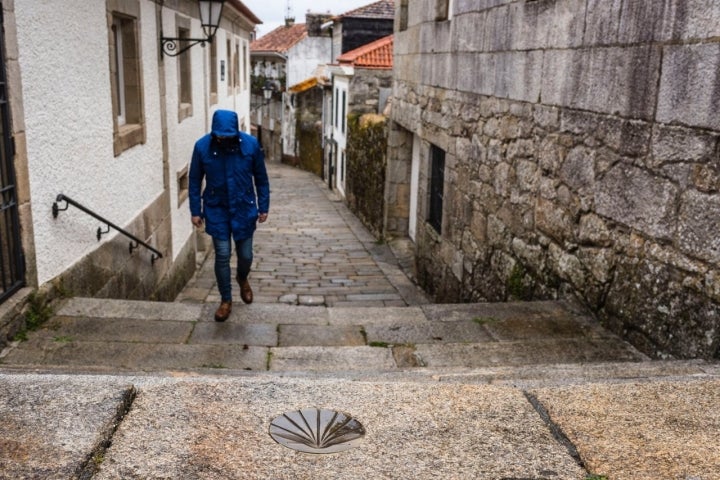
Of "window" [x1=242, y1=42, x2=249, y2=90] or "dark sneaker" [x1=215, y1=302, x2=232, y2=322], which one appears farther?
"window" [x1=242, y1=42, x2=249, y2=90]

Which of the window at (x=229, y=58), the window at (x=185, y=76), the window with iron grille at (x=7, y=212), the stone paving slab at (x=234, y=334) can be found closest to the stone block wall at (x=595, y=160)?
the stone paving slab at (x=234, y=334)

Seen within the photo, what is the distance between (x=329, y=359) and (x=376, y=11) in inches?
957

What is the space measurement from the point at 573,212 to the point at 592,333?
2.83 ft

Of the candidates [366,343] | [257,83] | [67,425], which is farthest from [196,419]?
[257,83]

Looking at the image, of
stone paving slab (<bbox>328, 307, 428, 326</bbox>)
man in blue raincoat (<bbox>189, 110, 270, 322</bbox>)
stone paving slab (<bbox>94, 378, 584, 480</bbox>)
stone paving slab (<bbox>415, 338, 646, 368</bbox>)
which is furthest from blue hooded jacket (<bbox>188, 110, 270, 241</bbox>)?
stone paving slab (<bbox>94, 378, 584, 480</bbox>)

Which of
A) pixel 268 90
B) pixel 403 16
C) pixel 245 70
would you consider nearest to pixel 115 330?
pixel 403 16

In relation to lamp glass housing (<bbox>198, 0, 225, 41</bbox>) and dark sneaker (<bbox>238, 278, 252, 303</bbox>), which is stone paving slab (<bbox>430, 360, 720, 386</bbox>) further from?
lamp glass housing (<bbox>198, 0, 225, 41</bbox>)

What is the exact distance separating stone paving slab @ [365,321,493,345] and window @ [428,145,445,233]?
12.5ft

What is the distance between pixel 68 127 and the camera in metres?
4.79

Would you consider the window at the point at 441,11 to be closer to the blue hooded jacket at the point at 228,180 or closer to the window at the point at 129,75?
the window at the point at 129,75

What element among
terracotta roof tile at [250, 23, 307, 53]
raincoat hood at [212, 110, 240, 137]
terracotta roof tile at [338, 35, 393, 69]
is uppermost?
terracotta roof tile at [250, 23, 307, 53]

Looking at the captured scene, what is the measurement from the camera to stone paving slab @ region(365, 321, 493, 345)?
438 centimetres

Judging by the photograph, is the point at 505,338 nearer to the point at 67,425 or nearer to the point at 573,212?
the point at 573,212

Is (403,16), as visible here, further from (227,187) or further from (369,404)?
(369,404)
